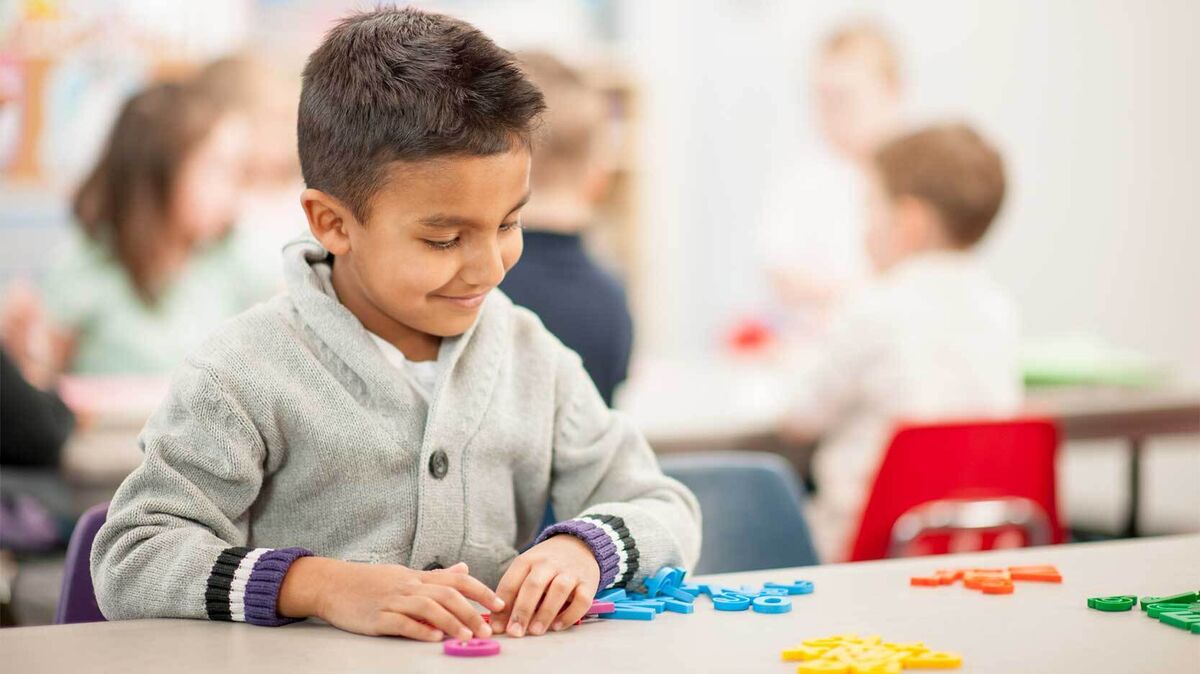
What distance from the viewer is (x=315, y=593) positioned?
42.8 inches

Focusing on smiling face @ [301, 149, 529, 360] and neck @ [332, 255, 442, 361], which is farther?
neck @ [332, 255, 442, 361]

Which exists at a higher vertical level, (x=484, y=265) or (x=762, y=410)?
(x=484, y=265)

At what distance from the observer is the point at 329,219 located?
4.21ft

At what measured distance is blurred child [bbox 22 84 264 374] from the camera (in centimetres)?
326

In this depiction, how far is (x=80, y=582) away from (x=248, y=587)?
15.0 inches

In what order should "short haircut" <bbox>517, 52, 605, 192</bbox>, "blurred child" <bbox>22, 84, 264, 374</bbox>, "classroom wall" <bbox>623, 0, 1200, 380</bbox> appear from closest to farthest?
"short haircut" <bbox>517, 52, 605, 192</bbox>
"blurred child" <bbox>22, 84, 264, 374</bbox>
"classroom wall" <bbox>623, 0, 1200, 380</bbox>

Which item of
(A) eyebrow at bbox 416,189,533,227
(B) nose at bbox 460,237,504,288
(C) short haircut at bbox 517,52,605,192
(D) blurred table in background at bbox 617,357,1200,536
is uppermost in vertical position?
Result: (C) short haircut at bbox 517,52,605,192

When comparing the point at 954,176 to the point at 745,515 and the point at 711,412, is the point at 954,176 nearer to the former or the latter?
the point at 711,412

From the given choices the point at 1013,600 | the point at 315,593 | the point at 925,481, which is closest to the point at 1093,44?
the point at 925,481

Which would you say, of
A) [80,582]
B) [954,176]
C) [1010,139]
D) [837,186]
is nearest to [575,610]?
[80,582]

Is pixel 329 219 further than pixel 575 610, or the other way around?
pixel 329 219

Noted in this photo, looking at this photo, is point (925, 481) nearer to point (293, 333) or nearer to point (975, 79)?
point (293, 333)

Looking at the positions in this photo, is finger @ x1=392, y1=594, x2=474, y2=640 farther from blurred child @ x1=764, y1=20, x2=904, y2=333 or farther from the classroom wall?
the classroom wall

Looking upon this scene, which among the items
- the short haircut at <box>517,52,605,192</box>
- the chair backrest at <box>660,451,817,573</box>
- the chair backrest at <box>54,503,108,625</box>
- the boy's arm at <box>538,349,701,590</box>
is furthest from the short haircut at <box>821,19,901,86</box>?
the chair backrest at <box>54,503,108,625</box>
